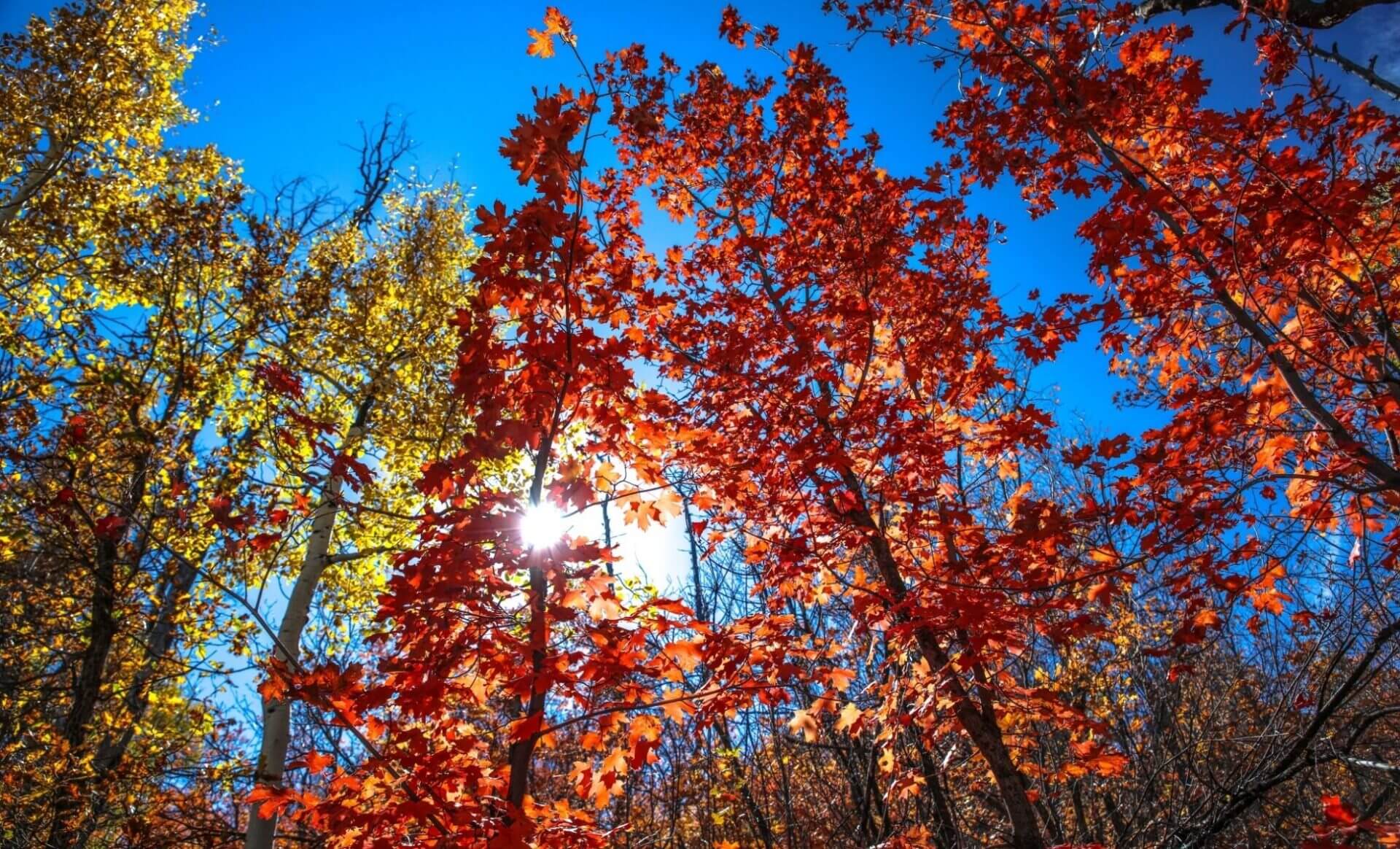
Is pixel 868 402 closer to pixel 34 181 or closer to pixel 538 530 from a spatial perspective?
pixel 538 530

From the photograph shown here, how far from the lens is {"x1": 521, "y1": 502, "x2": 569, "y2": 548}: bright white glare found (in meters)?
2.98

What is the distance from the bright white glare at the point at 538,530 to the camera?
2979mm

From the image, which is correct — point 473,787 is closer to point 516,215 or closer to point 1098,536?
point 516,215

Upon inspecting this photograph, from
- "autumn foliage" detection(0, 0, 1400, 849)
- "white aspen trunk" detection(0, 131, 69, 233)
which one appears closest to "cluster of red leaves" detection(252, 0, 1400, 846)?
"autumn foliage" detection(0, 0, 1400, 849)

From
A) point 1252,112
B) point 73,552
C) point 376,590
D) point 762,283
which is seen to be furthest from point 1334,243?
point 73,552

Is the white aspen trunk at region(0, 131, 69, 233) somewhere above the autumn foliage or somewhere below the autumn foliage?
above

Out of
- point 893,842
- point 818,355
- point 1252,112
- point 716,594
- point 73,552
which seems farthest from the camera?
point 716,594

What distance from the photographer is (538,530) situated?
3.04m

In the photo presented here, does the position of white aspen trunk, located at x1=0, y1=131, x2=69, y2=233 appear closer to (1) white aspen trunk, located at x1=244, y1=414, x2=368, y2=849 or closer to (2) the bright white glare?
(1) white aspen trunk, located at x1=244, y1=414, x2=368, y2=849

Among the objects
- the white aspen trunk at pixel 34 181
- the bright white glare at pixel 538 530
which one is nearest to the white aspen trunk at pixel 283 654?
the bright white glare at pixel 538 530

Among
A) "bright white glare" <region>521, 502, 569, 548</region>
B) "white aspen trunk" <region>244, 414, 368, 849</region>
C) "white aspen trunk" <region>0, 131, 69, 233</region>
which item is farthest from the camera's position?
"white aspen trunk" <region>0, 131, 69, 233</region>

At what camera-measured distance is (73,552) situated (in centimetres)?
614

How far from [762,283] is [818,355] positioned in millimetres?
1242

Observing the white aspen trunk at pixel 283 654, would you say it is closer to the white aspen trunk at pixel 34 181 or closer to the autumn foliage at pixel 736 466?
the autumn foliage at pixel 736 466
